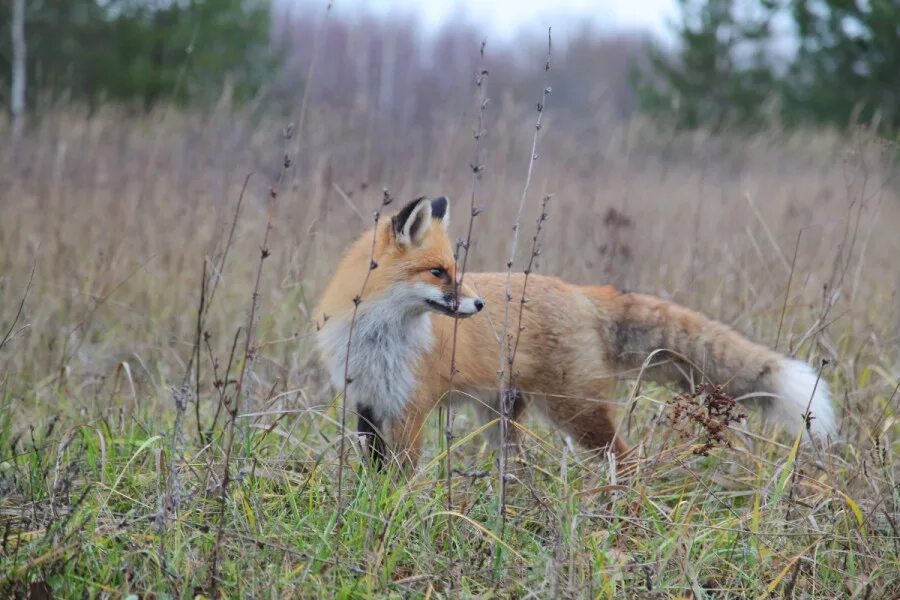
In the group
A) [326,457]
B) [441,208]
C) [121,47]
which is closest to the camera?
[326,457]

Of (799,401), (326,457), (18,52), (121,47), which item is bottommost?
(326,457)

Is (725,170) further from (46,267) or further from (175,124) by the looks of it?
(46,267)

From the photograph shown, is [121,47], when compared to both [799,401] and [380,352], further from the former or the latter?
[799,401]

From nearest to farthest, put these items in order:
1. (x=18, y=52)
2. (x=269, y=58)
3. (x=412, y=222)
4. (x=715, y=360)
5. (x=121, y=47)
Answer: (x=412, y=222) < (x=715, y=360) < (x=18, y=52) < (x=121, y=47) < (x=269, y=58)

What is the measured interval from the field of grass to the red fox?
0.57 feet

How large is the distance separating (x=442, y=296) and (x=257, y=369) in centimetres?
182

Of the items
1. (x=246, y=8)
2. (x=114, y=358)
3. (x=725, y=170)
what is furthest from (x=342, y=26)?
(x=114, y=358)

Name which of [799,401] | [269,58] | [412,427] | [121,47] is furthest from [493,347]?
[269,58]

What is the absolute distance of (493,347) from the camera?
4.28 metres

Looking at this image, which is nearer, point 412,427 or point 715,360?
point 412,427

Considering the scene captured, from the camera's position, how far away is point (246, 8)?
1767 cm

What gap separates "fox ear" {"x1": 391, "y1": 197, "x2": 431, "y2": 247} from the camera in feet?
12.4

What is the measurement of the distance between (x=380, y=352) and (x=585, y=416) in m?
1.08

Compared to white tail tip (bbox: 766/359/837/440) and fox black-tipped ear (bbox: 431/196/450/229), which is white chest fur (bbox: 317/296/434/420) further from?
white tail tip (bbox: 766/359/837/440)
